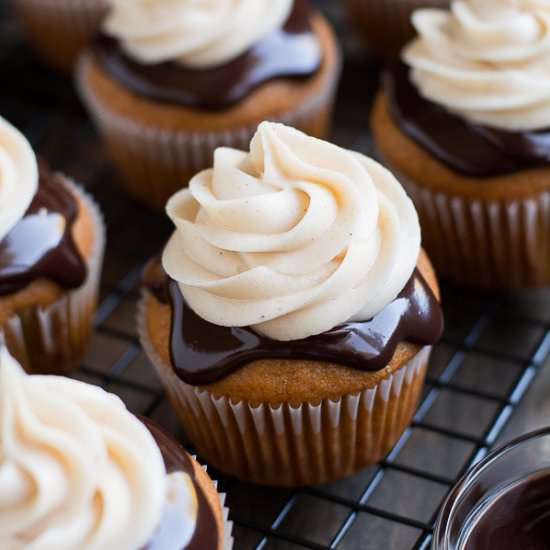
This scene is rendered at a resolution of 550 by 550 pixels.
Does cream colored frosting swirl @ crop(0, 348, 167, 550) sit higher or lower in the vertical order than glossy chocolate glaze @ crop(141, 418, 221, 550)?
higher

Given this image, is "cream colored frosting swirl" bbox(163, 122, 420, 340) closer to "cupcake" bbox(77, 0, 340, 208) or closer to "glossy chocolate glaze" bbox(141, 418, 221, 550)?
"glossy chocolate glaze" bbox(141, 418, 221, 550)

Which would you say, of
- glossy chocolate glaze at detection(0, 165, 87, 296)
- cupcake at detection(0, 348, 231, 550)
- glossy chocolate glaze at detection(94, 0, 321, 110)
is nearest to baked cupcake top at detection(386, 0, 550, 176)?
glossy chocolate glaze at detection(94, 0, 321, 110)

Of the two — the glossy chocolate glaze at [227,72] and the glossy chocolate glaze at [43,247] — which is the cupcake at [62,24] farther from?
the glossy chocolate glaze at [43,247]

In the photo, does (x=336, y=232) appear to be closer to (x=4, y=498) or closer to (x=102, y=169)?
(x=4, y=498)

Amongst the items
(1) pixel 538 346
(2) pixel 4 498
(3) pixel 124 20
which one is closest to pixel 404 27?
(3) pixel 124 20

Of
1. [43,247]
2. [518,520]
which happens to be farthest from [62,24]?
[518,520]

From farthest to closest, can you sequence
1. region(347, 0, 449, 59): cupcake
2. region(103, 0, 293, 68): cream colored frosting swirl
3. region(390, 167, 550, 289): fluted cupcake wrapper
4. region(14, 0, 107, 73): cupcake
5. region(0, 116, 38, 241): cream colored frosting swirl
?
1. region(14, 0, 107, 73): cupcake
2. region(347, 0, 449, 59): cupcake
3. region(103, 0, 293, 68): cream colored frosting swirl
4. region(390, 167, 550, 289): fluted cupcake wrapper
5. region(0, 116, 38, 241): cream colored frosting swirl

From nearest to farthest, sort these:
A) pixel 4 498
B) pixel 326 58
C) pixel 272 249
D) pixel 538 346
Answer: pixel 4 498, pixel 272 249, pixel 538 346, pixel 326 58
